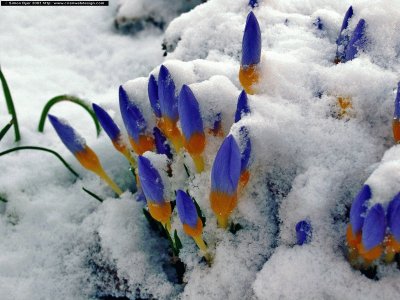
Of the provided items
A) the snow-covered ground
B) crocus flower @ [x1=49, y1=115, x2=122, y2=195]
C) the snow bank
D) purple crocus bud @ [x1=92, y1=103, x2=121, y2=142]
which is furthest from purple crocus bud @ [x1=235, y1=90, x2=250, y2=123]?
the snow bank

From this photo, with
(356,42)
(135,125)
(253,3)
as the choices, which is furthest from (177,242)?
(253,3)

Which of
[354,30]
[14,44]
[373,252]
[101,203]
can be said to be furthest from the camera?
[14,44]

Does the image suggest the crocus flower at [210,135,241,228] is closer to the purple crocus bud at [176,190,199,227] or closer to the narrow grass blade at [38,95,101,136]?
the purple crocus bud at [176,190,199,227]

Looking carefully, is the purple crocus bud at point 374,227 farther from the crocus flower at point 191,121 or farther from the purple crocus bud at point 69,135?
the purple crocus bud at point 69,135

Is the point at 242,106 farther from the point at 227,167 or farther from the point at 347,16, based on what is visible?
the point at 347,16

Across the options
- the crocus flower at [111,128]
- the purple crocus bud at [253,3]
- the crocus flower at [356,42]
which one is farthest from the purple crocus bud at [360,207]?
the purple crocus bud at [253,3]

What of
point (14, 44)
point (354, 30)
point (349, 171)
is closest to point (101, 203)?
point (349, 171)

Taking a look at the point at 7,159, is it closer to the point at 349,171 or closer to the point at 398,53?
the point at 349,171
